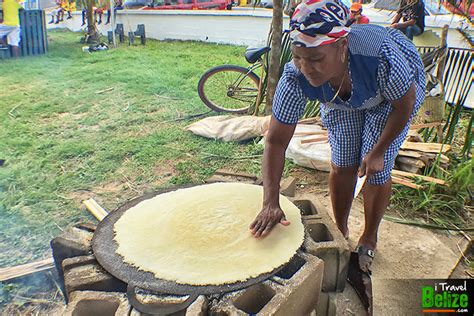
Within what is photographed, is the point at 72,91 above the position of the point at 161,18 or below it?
below

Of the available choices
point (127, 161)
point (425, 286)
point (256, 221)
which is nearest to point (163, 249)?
point (256, 221)

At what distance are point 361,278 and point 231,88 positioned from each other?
3.69 m

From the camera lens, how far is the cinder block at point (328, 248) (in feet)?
6.01

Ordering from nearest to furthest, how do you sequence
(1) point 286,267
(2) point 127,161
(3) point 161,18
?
(1) point 286,267 < (2) point 127,161 < (3) point 161,18

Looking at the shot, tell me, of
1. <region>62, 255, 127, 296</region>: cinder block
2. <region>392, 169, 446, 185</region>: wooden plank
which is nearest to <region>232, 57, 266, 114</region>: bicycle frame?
<region>392, 169, 446, 185</region>: wooden plank

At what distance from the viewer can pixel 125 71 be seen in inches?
301

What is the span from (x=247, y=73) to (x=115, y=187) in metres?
2.53

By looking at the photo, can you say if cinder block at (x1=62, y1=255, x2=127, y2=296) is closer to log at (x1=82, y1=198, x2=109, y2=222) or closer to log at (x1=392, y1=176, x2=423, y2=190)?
log at (x1=82, y1=198, x2=109, y2=222)

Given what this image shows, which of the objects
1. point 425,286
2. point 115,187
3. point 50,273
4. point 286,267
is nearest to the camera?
point 286,267

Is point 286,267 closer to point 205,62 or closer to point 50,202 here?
point 50,202

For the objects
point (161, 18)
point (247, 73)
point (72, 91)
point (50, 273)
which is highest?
point (161, 18)

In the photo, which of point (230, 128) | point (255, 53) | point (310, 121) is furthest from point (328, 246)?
point (255, 53)

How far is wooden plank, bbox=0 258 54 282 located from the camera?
7.41ft

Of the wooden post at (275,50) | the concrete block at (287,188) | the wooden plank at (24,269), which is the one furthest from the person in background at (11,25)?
the concrete block at (287,188)
